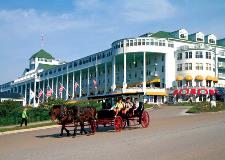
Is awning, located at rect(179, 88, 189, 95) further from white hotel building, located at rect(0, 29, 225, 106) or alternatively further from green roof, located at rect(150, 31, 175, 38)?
green roof, located at rect(150, 31, 175, 38)

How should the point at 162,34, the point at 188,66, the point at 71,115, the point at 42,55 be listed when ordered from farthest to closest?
1. the point at 42,55
2. the point at 162,34
3. the point at 188,66
4. the point at 71,115

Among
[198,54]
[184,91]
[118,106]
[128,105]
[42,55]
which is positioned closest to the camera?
[118,106]

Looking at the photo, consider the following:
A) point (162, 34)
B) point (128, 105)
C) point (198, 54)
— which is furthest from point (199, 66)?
point (128, 105)

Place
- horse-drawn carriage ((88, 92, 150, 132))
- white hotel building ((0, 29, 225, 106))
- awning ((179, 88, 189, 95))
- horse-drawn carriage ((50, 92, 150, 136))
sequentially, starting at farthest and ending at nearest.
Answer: white hotel building ((0, 29, 225, 106))
awning ((179, 88, 189, 95))
horse-drawn carriage ((88, 92, 150, 132))
horse-drawn carriage ((50, 92, 150, 136))

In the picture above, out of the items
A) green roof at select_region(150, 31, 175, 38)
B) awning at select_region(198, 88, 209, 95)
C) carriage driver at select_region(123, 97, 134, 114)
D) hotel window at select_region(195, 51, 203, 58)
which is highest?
green roof at select_region(150, 31, 175, 38)

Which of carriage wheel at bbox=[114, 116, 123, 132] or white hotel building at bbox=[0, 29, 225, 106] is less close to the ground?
white hotel building at bbox=[0, 29, 225, 106]

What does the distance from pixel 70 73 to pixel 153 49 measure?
35.0 m

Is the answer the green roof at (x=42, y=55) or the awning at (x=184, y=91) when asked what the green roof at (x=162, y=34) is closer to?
the awning at (x=184, y=91)

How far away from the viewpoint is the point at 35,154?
40.2ft

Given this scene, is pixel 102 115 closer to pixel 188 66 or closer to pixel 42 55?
pixel 188 66

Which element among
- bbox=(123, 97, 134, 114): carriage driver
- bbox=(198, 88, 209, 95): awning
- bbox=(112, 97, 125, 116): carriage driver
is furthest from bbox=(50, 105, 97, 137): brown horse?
bbox=(198, 88, 209, 95): awning

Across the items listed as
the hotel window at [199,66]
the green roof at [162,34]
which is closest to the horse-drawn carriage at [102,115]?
the hotel window at [199,66]

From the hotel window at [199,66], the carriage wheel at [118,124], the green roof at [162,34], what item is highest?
the green roof at [162,34]

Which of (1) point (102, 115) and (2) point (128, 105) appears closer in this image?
→ (1) point (102, 115)
